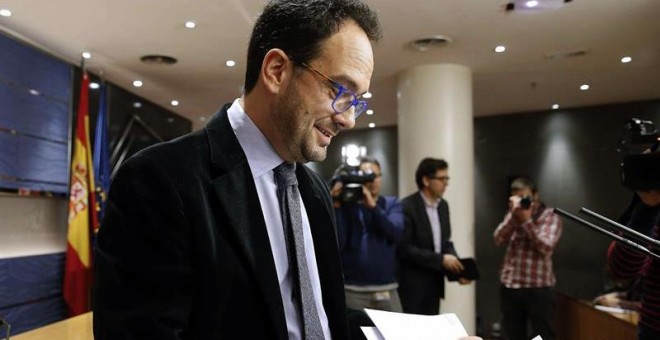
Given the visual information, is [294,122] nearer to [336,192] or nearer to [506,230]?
[336,192]

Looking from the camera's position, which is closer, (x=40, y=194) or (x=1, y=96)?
(x=1, y=96)

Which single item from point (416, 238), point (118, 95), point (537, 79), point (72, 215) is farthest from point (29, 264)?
point (537, 79)

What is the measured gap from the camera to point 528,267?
4027 mm

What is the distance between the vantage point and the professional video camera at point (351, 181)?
9.71 feet

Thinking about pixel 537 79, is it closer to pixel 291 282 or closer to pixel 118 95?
pixel 118 95

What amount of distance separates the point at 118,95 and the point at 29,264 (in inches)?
83.4

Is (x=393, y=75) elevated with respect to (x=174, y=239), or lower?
elevated

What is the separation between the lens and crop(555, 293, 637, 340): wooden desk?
2.28 m

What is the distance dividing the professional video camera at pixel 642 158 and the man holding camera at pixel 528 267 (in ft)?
7.30

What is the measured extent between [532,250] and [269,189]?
360 cm

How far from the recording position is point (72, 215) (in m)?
4.62

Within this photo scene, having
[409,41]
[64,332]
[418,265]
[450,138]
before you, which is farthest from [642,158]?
[450,138]

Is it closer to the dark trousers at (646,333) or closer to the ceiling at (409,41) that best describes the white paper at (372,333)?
the dark trousers at (646,333)

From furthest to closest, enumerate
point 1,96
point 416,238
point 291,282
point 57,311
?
point 57,311, point 1,96, point 416,238, point 291,282
